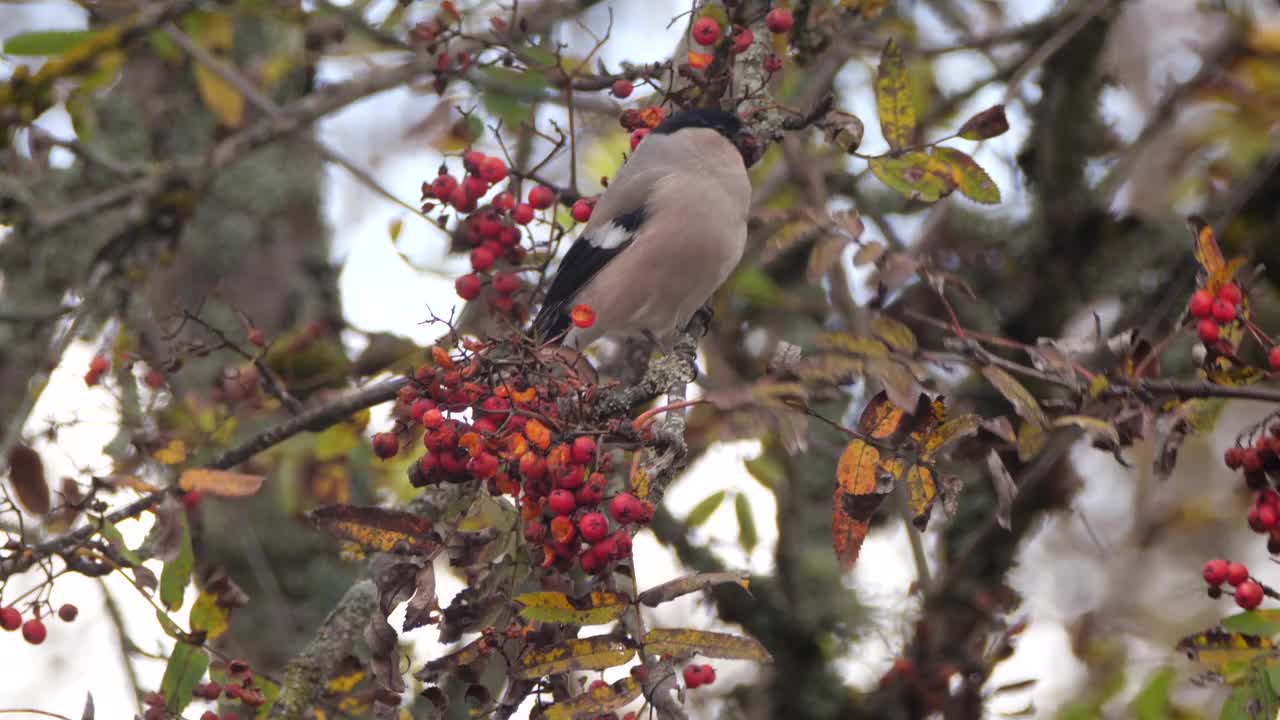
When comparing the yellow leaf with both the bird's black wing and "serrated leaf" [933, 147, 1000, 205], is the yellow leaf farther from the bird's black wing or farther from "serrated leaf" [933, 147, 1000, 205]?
"serrated leaf" [933, 147, 1000, 205]

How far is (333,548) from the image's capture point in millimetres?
Answer: 4191

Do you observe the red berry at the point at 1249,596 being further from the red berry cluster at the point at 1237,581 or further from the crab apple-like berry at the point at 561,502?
the crab apple-like berry at the point at 561,502

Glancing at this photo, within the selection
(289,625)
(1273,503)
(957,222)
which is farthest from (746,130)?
(289,625)

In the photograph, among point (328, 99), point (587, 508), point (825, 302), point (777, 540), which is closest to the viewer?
point (587, 508)

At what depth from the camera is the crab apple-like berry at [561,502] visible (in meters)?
1.90

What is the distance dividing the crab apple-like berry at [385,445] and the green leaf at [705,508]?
1573 millimetres

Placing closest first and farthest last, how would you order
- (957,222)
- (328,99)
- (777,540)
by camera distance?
(328,99), (777,540), (957,222)

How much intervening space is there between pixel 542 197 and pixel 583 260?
0.40 m

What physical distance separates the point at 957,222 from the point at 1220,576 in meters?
2.27

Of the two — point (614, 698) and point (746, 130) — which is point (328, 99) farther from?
point (614, 698)

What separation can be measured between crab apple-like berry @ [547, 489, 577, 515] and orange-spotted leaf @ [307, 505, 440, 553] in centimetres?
21

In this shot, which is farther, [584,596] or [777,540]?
[777,540]

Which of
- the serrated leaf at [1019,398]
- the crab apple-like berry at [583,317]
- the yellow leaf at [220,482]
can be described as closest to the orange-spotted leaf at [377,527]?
the yellow leaf at [220,482]

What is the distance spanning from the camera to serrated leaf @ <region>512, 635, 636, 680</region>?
1809mm
